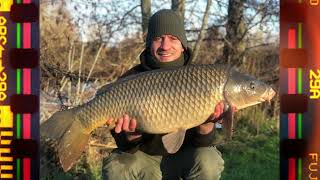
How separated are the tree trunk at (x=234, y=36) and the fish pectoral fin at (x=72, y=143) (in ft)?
10.9

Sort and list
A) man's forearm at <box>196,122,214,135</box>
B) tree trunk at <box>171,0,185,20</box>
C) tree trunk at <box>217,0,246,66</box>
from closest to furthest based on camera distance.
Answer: man's forearm at <box>196,122,214,135</box>
tree trunk at <box>171,0,185,20</box>
tree trunk at <box>217,0,246,66</box>

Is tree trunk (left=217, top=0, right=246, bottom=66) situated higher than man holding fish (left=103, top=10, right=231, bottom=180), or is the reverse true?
tree trunk (left=217, top=0, right=246, bottom=66)

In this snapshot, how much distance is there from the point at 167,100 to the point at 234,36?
11.4ft

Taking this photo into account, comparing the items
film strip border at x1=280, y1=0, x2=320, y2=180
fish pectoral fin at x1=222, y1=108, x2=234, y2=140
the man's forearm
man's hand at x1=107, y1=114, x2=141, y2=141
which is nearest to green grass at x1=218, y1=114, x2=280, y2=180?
film strip border at x1=280, y1=0, x2=320, y2=180

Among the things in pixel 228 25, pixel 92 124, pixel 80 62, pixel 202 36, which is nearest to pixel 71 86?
pixel 80 62

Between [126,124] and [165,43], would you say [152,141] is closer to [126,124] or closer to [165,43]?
[126,124]

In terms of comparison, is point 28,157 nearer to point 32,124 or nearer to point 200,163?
point 32,124

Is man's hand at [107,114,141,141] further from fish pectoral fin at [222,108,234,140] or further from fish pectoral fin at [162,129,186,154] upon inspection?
fish pectoral fin at [222,108,234,140]

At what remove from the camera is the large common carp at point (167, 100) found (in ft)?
7.70

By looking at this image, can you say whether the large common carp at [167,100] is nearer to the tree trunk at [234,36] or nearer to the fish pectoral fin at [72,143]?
the fish pectoral fin at [72,143]

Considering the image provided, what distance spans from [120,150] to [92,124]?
35 cm

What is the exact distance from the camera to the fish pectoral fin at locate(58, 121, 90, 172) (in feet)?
7.94

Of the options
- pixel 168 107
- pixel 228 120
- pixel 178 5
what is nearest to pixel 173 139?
pixel 168 107

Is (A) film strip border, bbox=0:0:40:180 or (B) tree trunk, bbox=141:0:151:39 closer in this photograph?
(A) film strip border, bbox=0:0:40:180
